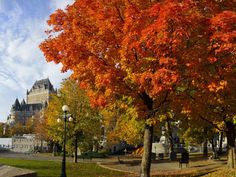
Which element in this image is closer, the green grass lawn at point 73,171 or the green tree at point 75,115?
the green grass lawn at point 73,171

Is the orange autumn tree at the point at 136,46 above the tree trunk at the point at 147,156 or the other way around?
above

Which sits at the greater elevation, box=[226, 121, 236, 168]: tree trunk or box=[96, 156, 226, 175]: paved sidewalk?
box=[226, 121, 236, 168]: tree trunk

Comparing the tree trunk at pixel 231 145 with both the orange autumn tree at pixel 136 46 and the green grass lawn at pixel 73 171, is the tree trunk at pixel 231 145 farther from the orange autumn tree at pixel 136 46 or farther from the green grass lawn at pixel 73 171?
the orange autumn tree at pixel 136 46

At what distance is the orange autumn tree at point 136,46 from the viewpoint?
14688 millimetres

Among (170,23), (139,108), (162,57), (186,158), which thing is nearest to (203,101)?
(139,108)

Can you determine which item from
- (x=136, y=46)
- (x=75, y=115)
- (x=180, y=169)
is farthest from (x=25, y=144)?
(x=136, y=46)

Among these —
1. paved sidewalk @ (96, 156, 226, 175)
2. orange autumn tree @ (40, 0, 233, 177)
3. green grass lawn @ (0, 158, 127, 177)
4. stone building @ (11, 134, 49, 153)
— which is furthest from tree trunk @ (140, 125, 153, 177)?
stone building @ (11, 134, 49, 153)

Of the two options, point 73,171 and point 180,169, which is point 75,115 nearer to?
point 73,171

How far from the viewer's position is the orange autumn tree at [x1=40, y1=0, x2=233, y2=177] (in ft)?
48.2

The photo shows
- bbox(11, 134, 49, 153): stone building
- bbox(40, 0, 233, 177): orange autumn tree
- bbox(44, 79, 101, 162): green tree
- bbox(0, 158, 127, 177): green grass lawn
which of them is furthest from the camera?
bbox(11, 134, 49, 153): stone building

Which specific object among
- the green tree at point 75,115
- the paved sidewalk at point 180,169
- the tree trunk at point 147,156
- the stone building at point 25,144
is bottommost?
the stone building at point 25,144

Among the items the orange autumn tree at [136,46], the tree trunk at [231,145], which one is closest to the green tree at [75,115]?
the tree trunk at [231,145]

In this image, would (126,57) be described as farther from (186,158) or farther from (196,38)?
(186,158)

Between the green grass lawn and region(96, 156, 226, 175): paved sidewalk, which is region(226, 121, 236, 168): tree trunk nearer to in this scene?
region(96, 156, 226, 175): paved sidewalk
